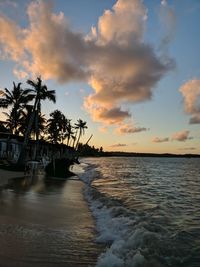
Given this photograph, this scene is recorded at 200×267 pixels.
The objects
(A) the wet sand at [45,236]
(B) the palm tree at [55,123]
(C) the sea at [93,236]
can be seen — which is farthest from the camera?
(B) the palm tree at [55,123]

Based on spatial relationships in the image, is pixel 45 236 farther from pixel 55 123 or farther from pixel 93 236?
pixel 55 123

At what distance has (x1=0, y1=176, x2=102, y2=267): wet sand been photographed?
6035mm

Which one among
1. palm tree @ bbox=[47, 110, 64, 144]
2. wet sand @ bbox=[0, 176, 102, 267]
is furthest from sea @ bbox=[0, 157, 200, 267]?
palm tree @ bbox=[47, 110, 64, 144]

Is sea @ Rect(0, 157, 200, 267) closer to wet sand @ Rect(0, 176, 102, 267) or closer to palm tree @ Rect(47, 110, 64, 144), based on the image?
wet sand @ Rect(0, 176, 102, 267)

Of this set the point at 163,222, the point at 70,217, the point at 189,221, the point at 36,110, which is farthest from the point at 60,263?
the point at 36,110

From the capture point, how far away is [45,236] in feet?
25.4

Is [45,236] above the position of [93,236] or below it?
above

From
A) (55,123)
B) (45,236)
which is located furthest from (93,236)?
(55,123)

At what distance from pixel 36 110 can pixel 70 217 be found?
27226mm

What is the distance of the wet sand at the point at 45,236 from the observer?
238 inches

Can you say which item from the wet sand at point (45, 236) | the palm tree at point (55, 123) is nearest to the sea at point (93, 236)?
the wet sand at point (45, 236)

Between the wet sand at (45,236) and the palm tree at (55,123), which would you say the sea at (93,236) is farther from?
the palm tree at (55,123)

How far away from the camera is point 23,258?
5.95m

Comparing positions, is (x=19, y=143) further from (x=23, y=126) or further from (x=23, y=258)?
(x=23, y=258)
